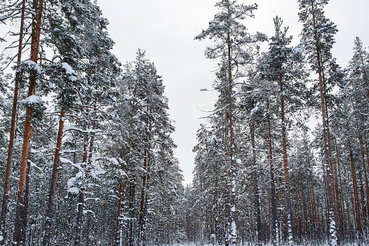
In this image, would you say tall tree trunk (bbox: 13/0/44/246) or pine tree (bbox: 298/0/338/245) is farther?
pine tree (bbox: 298/0/338/245)

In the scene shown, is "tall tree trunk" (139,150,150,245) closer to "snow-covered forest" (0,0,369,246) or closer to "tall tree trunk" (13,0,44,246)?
"snow-covered forest" (0,0,369,246)

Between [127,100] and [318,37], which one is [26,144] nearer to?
[127,100]

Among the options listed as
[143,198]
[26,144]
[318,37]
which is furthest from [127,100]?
[318,37]

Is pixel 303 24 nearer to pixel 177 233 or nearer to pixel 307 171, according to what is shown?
pixel 307 171

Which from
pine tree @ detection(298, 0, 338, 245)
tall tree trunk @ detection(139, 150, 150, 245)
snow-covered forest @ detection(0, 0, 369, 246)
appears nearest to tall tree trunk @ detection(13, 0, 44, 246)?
snow-covered forest @ detection(0, 0, 369, 246)

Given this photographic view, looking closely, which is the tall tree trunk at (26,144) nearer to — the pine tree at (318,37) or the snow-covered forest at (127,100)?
the snow-covered forest at (127,100)

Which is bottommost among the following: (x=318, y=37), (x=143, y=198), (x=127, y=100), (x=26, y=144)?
(x=143, y=198)

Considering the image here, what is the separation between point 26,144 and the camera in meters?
10.2

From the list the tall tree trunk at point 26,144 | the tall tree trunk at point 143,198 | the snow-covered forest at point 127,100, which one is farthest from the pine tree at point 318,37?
the tall tree trunk at point 26,144

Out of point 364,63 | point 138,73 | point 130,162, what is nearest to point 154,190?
point 130,162

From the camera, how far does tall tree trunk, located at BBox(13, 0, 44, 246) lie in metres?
9.48

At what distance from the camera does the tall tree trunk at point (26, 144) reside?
948 cm

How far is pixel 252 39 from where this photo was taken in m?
16.3

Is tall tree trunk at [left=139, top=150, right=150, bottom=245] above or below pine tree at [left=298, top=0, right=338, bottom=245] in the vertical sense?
below
